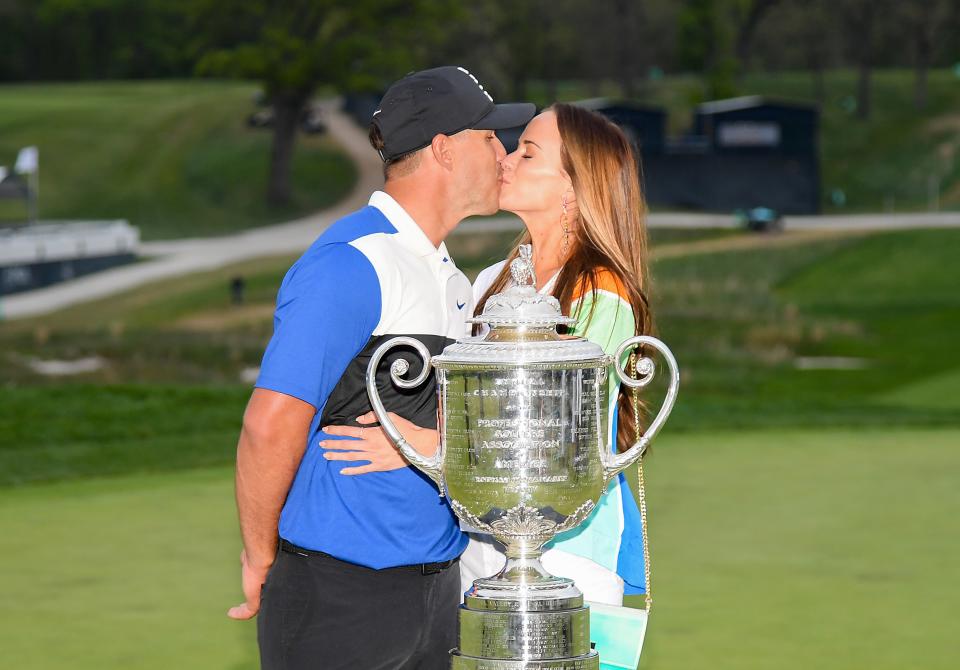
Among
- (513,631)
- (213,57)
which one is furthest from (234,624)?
(213,57)

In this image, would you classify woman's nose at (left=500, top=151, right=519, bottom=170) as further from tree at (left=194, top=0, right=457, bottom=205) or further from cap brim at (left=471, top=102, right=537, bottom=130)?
tree at (left=194, top=0, right=457, bottom=205)

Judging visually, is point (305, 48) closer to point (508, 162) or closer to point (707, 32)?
point (707, 32)

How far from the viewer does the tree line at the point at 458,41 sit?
49.6 metres

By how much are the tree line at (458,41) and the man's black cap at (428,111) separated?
1763 inches

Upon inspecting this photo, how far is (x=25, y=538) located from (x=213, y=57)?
136 feet

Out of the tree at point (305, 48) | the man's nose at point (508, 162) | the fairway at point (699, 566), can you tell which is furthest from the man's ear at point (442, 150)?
the tree at point (305, 48)

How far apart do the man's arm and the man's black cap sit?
2.36 ft

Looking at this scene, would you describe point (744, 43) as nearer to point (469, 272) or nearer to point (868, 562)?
point (469, 272)

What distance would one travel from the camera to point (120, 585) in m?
6.72

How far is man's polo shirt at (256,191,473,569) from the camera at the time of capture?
130 inches

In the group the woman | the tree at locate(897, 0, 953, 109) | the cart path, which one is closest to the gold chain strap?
the woman

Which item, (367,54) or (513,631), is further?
(367,54)

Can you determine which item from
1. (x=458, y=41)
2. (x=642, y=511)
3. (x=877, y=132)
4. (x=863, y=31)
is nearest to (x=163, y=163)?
(x=458, y=41)

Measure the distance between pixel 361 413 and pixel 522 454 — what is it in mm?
564
